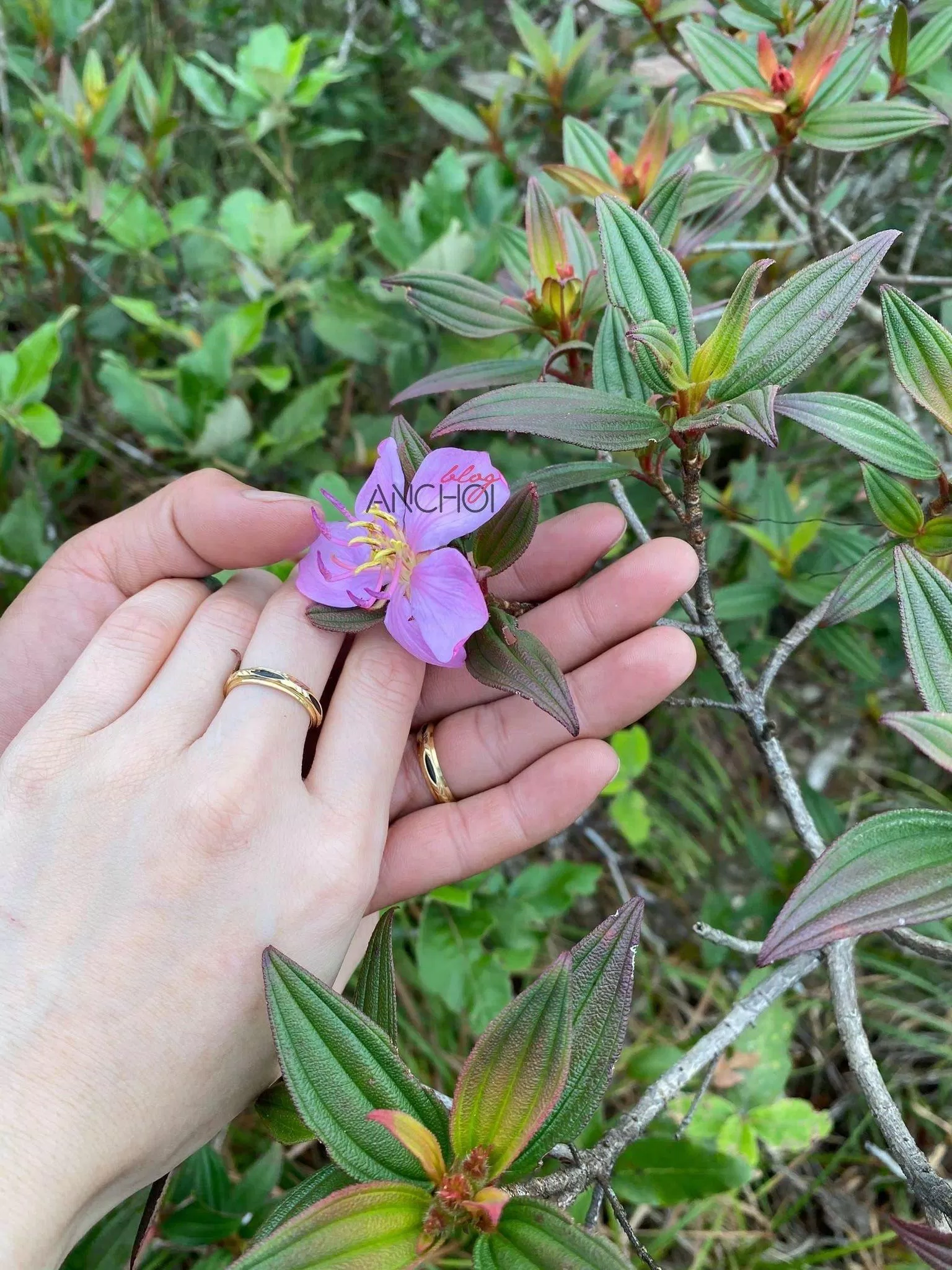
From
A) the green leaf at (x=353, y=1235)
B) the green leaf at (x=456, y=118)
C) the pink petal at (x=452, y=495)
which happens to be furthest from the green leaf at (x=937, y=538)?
the green leaf at (x=456, y=118)

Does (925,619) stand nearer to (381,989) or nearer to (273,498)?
(381,989)

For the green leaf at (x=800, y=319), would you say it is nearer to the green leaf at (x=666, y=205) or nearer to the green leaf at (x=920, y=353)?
the green leaf at (x=920, y=353)

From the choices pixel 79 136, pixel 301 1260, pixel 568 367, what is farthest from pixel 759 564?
pixel 79 136

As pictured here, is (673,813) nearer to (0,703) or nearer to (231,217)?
(0,703)

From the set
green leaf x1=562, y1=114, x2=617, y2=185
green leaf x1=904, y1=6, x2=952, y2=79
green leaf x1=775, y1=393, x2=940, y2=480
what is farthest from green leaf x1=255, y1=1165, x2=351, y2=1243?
green leaf x1=904, y1=6, x2=952, y2=79

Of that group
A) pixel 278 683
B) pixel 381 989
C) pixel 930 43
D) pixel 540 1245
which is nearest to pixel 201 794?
pixel 278 683

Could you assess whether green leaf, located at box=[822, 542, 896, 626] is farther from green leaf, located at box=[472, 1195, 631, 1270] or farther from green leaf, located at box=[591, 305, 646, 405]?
green leaf, located at box=[472, 1195, 631, 1270]
